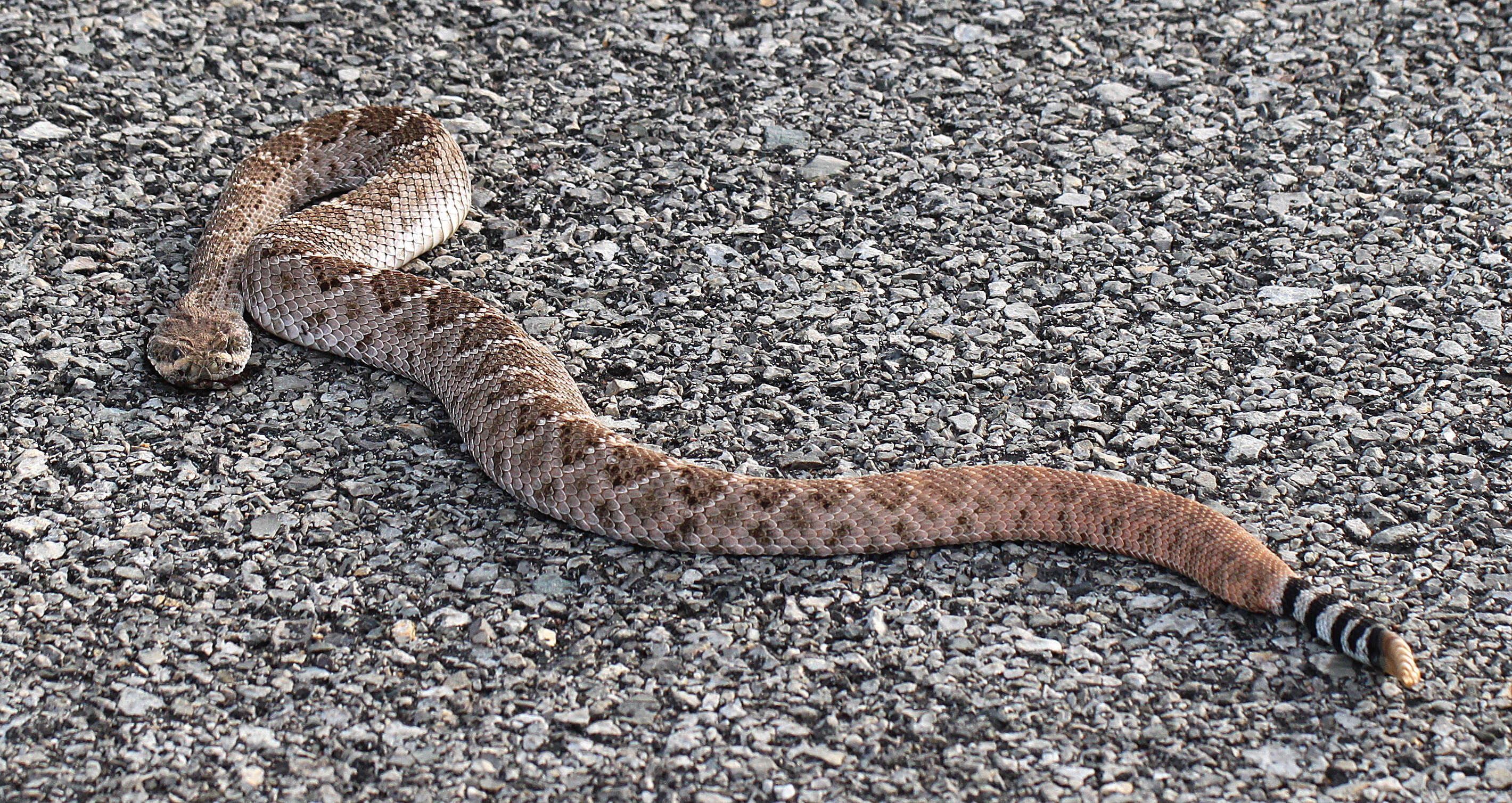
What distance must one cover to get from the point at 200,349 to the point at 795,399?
7.19ft

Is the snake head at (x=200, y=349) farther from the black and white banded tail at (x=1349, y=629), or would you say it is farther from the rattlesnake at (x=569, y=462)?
the black and white banded tail at (x=1349, y=629)

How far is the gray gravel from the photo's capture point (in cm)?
A: 405

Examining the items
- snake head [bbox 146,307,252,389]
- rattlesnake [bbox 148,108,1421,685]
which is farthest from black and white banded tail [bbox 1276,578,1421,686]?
snake head [bbox 146,307,252,389]

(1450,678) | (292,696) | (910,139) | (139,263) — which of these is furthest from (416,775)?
(910,139)

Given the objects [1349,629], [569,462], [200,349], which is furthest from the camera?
[200,349]

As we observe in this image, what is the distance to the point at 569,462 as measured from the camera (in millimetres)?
4918

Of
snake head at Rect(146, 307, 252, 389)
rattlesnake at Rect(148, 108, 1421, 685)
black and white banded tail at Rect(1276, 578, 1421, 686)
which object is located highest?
black and white banded tail at Rect(1276, 578, 1421, 686)

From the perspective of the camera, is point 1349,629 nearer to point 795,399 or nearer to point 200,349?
point 795,399

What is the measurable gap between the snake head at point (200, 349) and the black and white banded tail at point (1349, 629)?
3737mm

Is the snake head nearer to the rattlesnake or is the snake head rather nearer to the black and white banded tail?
the rattlesnake

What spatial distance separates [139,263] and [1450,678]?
518 centimetres

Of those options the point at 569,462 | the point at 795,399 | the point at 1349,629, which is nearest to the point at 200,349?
the point at 569,462

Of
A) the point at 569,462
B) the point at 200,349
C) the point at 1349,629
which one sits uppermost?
the point at 1349,629

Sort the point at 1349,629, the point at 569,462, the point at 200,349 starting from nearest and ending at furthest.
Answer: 1. the point at 1349,629
2. the point at 569,462
3. the point at 200,349
